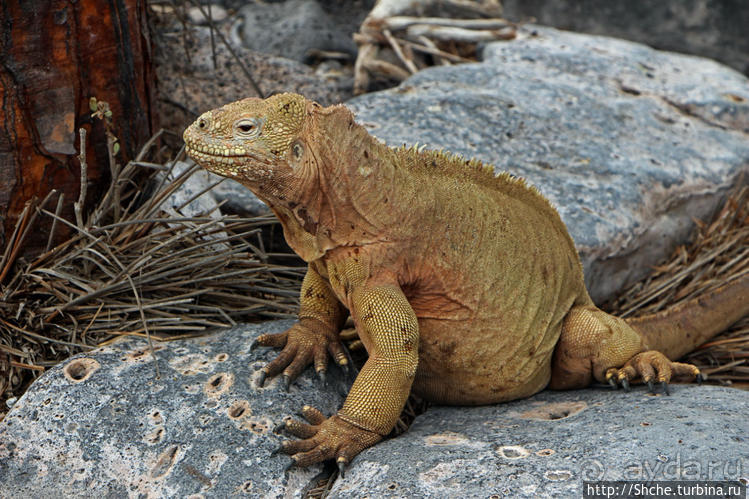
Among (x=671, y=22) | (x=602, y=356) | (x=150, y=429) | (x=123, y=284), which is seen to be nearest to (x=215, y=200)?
(x=123, y=284)

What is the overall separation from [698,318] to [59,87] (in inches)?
141

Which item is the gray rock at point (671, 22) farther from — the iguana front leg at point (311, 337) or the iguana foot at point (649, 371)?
the iguana front leg at point (311, 337)

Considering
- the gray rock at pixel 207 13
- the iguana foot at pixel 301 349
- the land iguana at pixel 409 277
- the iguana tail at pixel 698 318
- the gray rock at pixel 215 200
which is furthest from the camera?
the gray rock at pixel 207 13

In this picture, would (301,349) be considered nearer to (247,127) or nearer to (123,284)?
(123,284)

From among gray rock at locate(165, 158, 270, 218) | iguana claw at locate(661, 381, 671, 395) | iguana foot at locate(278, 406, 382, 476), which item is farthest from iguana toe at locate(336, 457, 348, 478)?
gray rock at locate(165, 158, 270, 218)

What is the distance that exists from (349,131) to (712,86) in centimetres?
402

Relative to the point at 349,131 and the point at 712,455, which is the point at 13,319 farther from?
the point at 712,455

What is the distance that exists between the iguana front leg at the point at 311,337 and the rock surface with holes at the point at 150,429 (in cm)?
8

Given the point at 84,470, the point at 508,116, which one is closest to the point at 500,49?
the point at 508,116

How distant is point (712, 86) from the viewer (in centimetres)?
608

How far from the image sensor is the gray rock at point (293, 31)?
274 inches

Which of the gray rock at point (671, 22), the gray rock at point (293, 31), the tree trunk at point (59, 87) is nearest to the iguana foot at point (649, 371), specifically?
the tree trunk at point (59, 87)

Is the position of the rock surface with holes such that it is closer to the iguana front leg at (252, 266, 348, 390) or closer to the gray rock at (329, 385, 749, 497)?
the iguana front leg at (252, 266, 348, 390)

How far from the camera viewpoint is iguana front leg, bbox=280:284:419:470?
3.22 metres
